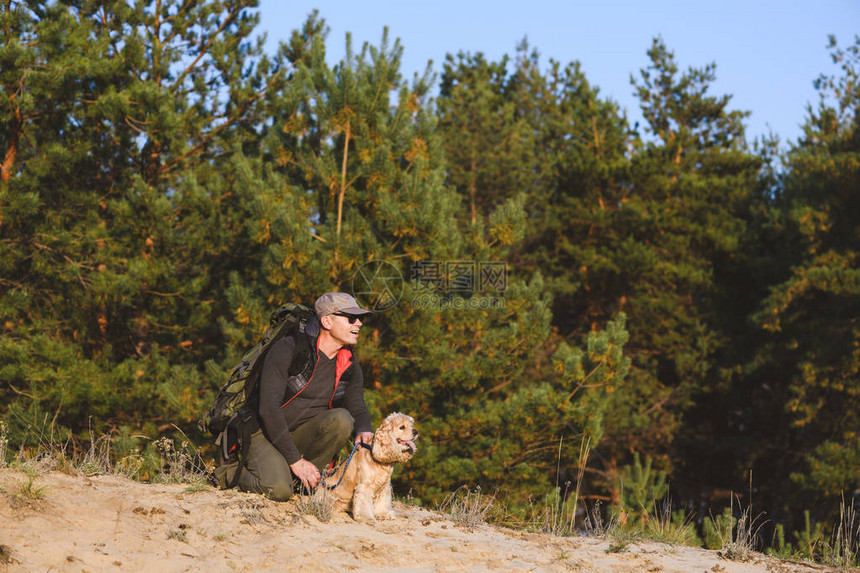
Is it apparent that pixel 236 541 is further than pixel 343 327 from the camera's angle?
No

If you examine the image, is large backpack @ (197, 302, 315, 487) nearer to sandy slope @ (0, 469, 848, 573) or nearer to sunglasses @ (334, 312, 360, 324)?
sunglasses @ (334, 312, 360, 324)

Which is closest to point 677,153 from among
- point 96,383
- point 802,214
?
point 802,214

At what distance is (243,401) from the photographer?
5500mm

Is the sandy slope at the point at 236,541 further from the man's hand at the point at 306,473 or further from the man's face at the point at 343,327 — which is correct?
the man's face at the point at 343,327

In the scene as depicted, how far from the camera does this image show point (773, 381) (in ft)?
71.9

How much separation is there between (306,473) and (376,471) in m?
0.47

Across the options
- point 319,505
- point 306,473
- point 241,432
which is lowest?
point 319,505

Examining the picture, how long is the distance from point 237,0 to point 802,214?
43.7 ft

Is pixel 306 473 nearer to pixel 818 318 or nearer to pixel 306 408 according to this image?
A: pixel 306 408

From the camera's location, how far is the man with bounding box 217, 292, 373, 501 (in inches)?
209

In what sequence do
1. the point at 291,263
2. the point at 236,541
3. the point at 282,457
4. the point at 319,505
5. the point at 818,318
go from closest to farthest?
the point at 236,541 → the point at 319,505 → the point at 282,457 → the point at 291,263 → the point at 818,318

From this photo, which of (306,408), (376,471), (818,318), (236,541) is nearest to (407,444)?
(376,471)

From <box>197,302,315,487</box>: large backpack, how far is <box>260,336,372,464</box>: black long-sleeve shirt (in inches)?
3.6

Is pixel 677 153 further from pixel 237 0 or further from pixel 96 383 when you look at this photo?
pixel 96 383
